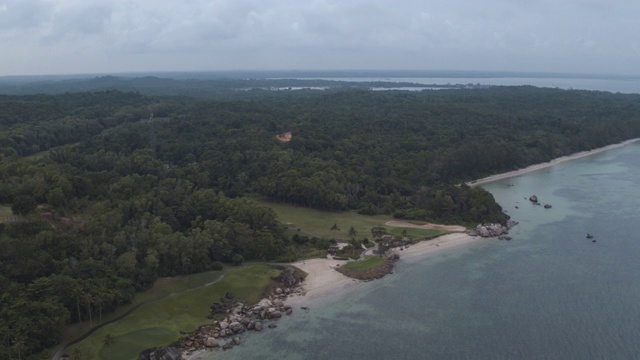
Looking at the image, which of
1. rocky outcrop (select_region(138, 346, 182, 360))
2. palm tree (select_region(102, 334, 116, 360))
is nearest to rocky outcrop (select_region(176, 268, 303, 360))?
rocky outcrop (select_region(138, 346, 182, 360))

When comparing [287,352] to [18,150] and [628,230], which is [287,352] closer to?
[628,230]

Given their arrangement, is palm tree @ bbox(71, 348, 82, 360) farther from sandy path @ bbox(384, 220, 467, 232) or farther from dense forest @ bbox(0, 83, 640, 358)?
A: sandy path @ bbox(384, 220, 467, 232)

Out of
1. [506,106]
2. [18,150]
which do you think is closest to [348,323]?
[18,150]

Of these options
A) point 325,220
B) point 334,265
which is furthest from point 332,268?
point 325,220

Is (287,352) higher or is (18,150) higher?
(18,150)

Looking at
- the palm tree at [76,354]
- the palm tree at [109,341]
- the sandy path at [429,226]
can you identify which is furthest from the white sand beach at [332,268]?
the palm tree at [76,354]

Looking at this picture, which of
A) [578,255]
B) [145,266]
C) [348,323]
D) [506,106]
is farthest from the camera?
[506,106]
